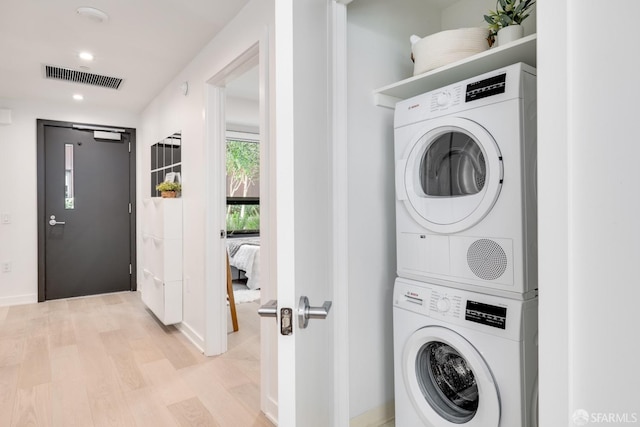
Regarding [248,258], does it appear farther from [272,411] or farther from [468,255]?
[468,255]

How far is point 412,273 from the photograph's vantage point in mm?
1763

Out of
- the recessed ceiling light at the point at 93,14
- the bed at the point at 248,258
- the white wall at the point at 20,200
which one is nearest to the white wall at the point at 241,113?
the bed at the point at 248,258

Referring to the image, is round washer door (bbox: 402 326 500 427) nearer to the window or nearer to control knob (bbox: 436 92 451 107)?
control knob (bbox: 436 92 451 107)

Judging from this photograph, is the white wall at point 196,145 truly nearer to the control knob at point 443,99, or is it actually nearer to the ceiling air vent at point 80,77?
the ceiling air vent at point 80,77

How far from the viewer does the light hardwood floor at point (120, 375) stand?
2.01 metres

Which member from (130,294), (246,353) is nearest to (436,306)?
(246,353)

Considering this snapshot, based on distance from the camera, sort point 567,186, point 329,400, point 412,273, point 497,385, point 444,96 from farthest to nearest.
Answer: point 412,273, point 444,96, point 329,400, point 497,385, point 567,186

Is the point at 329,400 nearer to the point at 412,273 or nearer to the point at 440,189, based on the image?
the point at 412,273

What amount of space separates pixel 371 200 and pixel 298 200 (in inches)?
40.7

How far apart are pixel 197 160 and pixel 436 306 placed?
223cm

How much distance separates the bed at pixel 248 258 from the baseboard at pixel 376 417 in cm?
305

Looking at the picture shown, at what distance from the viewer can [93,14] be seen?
2.31 m

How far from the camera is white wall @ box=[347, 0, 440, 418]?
1.81 meters

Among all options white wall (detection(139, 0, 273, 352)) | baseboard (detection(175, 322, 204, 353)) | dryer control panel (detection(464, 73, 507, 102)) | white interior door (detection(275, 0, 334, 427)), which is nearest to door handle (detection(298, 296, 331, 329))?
white interior door (detection(275, 0, 334, 427))
